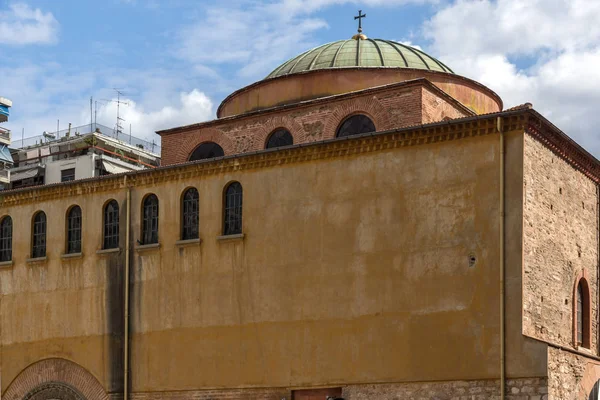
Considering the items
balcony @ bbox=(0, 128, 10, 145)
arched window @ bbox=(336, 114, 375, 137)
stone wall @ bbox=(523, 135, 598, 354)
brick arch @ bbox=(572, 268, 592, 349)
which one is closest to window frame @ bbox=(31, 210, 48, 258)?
arched window @ bbox=(336, 114, 375, 137)

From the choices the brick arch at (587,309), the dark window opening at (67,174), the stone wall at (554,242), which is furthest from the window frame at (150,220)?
the dark window opening at (67,174)

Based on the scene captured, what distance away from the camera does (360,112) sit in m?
24.7

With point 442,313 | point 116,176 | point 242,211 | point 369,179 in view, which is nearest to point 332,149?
point 369,179

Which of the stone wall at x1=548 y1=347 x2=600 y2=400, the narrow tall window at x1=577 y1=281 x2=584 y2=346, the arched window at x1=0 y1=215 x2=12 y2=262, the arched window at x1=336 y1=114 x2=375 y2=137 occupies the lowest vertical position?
the stone wall at x1=548 y1=347 x2=600 y2=400

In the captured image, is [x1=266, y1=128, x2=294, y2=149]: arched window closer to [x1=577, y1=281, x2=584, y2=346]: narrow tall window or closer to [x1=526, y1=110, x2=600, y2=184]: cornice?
[x1=526, y1=110, x2=600, y2=184]: cornice

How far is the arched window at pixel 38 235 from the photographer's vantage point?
1024 inches

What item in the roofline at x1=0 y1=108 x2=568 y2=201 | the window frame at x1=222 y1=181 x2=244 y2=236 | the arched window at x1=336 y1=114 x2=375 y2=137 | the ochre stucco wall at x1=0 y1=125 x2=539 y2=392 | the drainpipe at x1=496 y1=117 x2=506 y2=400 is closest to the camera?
the drainpipe at x1=496 y1=117 x2=506 y2=400

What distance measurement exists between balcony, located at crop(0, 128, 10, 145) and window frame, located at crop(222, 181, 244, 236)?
20.2 meters

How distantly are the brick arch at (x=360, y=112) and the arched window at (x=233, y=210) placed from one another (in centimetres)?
281

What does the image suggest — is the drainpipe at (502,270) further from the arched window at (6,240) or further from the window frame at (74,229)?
the arched window at (6,240)

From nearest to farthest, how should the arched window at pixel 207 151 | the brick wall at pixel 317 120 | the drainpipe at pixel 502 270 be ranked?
the drainpipe at pixel 502 270, the brick wall at pixel 317 120, the arched window at pixel 207 151

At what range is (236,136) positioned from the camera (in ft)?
86.9

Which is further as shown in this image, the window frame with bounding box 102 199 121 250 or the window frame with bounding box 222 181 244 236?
the window frame with bounding box 102 199 121 250

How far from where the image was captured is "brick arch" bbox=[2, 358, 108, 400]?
79.9 ft
